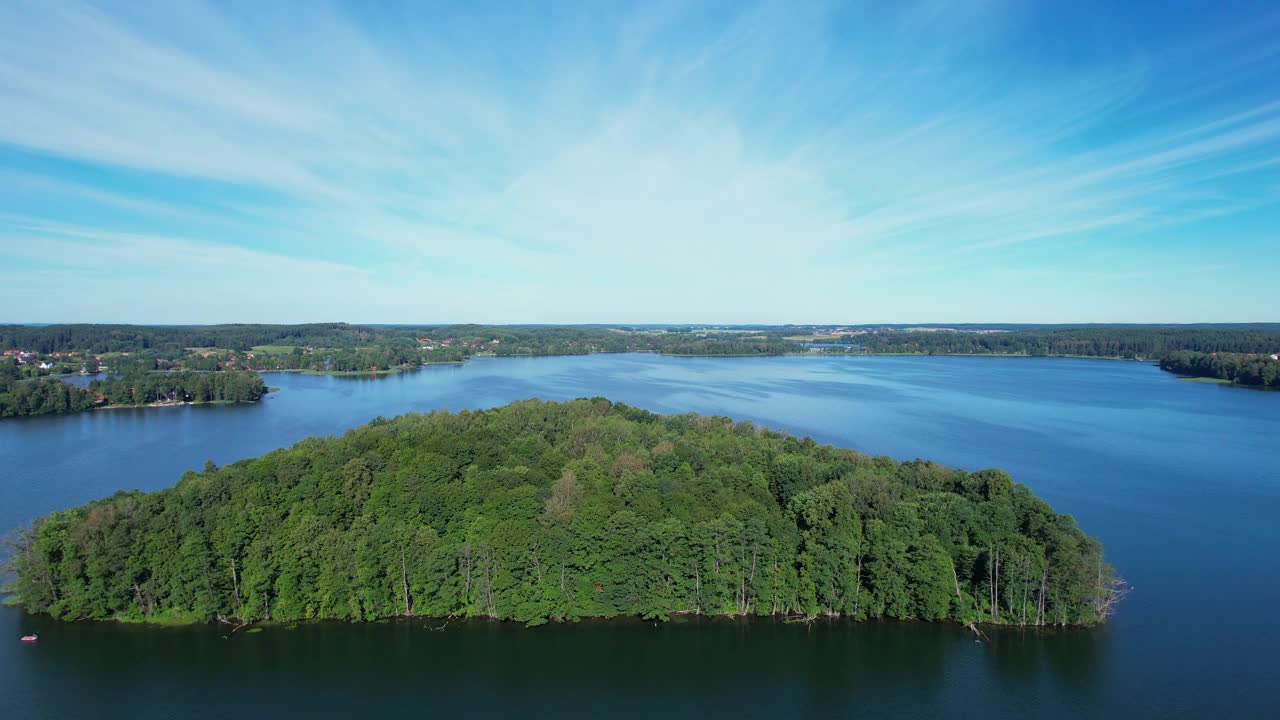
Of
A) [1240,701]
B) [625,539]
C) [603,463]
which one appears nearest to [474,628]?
[625,539]

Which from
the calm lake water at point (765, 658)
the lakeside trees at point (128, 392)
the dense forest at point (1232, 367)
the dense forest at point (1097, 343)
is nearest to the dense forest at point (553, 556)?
the calm lake water at point (765, 658)

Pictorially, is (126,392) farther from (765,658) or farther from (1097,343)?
(1097,343)

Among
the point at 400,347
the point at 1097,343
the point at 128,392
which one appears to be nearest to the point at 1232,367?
the point at 1097,343

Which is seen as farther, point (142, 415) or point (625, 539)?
point (142, 415)

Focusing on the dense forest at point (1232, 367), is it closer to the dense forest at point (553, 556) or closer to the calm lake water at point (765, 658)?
the calm lake water at point (765, 658)

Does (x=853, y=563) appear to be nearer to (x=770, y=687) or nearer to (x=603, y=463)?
(x=770, y=687)

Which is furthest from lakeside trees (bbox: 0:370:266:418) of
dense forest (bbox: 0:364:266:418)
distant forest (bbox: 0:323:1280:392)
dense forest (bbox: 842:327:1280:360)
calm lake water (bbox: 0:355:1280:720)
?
dense forest (bbox: 842:327:1280:360)
